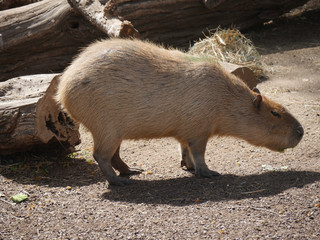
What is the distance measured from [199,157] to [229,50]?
11.2ft

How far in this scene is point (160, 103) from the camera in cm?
429

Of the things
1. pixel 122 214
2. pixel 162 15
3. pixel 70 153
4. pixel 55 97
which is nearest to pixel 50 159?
pixel 70 153

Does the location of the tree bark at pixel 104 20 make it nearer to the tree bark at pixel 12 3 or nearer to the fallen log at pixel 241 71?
the fallen log at pixel 241 71

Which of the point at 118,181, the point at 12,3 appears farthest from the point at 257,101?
the point at 12,3

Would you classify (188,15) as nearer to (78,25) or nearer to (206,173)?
(78,25)

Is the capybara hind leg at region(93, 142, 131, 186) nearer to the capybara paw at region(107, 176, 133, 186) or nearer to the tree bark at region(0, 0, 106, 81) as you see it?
the capybara paw at region(107, 176, 133, 186)

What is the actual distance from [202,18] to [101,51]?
14.4 feet

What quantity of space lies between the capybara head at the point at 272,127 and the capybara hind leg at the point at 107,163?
1.39 m

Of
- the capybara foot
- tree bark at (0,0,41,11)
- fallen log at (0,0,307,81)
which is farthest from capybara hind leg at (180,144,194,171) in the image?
tree bark at (0,0,41,11)

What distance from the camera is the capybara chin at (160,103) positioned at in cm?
416

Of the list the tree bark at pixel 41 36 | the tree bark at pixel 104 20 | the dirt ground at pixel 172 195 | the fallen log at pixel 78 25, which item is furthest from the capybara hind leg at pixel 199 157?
the tree bark at pixel 41 36

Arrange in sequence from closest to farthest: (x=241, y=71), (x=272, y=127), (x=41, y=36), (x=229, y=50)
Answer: (x=272, y=127) → (x=241, y=71) → (x=41, y=36) → (x=229, y=50)

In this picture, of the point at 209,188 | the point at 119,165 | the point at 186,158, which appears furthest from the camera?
the point at 186,158

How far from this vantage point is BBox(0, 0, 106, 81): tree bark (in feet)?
22.6
